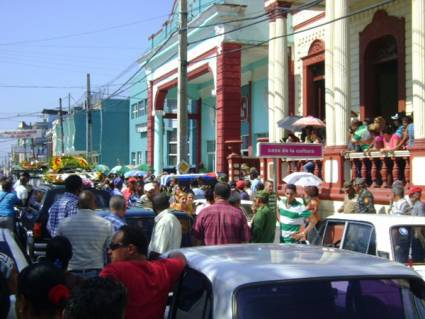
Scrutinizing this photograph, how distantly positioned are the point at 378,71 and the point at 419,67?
5.05m

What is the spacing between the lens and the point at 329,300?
348 centimetres

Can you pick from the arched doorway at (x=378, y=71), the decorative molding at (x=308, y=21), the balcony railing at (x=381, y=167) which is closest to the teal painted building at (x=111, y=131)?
the decorative molding at (x=308, y=21)

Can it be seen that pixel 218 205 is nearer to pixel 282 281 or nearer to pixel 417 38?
pixel 282 281

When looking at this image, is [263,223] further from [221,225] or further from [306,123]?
[306,123]

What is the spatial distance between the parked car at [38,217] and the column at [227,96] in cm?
1073

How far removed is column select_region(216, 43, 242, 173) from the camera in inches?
989

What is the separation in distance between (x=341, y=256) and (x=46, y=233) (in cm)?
743

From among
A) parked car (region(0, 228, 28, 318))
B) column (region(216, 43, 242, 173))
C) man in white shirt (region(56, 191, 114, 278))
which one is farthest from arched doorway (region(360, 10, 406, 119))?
parked car (region(0, 228, 28, 318))

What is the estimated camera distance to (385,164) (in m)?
14.5

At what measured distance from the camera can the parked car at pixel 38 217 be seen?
10.4m

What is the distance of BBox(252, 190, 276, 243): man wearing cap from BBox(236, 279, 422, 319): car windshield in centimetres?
531

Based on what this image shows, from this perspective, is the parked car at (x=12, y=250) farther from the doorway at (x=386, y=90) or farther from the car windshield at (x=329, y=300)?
the doorway at (x=386, y=90)

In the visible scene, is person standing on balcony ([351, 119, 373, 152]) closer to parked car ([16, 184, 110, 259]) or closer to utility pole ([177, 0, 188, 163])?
utility pole ([177, 0, 188, 163])

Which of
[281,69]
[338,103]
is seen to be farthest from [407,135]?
[281,69]
